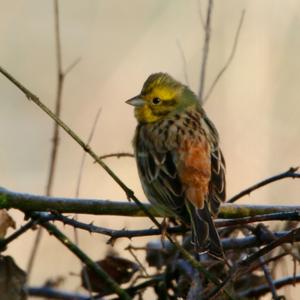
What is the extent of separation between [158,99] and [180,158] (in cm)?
60

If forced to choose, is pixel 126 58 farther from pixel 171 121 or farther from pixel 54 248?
pixel 171 121

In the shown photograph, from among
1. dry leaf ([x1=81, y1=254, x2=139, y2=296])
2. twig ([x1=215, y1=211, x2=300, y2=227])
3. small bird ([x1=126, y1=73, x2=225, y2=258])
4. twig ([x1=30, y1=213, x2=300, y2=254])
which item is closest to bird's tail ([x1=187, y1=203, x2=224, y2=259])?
small bird ([x1=126, y1=73, x2=225, y2=258])

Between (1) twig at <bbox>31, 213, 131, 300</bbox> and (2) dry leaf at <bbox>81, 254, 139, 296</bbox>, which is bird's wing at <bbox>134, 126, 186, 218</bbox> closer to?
(2) dry leaf at <bbox>81, 254, 139, 296</bbox>

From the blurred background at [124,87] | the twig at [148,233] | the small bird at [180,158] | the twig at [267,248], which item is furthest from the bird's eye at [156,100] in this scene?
the twig at [267,248]

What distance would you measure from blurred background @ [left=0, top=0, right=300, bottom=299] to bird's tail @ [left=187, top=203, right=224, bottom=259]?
185 cm

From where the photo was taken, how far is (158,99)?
4.45 meters

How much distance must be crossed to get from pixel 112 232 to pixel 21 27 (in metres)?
4.41

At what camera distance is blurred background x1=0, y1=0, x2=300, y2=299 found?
6020 mm

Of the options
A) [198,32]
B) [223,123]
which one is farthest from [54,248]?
[198,32]

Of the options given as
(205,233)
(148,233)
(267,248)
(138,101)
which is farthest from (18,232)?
(138,101)

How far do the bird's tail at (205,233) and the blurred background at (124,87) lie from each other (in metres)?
1.85

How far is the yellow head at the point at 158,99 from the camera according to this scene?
4.40 metres

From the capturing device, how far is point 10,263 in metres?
3.26

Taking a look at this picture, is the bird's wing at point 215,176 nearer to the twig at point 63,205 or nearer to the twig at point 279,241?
the twig at point 63,205
